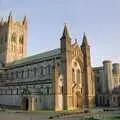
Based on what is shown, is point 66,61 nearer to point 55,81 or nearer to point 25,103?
point 55,81

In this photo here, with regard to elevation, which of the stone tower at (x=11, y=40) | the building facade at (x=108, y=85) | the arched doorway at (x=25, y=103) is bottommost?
the arched doorway at (x=25, y=103)

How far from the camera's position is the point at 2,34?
105 m

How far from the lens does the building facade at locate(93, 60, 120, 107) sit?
8475cm

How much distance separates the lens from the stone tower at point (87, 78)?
71750 millimetres

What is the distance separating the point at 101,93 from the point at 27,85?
30302mm

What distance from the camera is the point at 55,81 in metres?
63.1

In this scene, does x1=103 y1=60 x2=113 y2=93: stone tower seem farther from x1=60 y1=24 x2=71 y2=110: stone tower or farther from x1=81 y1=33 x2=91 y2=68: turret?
x1=60 y1=24 x2=71 y2=110: stone tower

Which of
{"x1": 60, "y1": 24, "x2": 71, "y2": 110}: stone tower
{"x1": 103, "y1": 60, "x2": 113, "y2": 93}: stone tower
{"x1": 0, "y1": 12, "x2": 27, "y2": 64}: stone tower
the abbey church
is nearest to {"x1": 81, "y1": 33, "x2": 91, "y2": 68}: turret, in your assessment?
the abbey church

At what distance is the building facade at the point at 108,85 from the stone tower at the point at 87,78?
14.9 m

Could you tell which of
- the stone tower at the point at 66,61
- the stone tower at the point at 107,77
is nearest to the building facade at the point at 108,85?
the stone tower at the point at 107,77

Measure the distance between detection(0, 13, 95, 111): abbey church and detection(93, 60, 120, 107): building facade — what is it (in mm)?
14150

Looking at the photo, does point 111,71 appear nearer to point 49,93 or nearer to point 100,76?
point 100,76

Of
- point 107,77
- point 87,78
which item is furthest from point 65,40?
point 107,77

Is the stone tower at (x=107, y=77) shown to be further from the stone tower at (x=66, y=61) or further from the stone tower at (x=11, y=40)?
the stone tower at (x=11, y=40)
